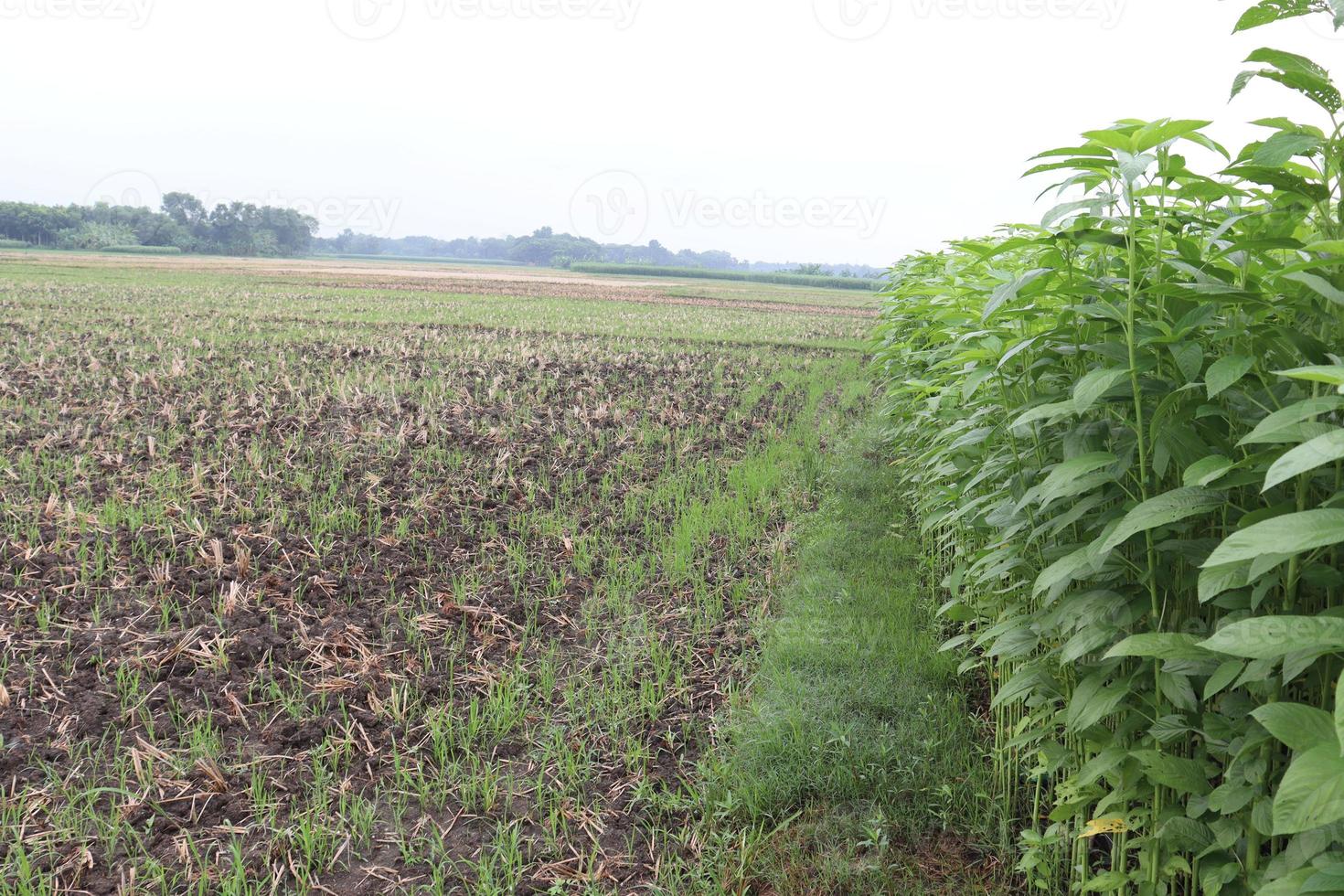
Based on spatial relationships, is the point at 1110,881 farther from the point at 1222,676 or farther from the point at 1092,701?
the point at 1222,676

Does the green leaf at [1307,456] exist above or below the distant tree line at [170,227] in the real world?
below

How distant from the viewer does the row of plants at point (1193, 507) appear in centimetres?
143

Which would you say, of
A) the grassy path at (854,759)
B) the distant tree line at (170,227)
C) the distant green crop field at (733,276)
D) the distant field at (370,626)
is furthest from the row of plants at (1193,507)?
the distant tree line at (170,227)

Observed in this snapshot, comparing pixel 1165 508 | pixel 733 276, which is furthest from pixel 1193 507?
pixel 733 276

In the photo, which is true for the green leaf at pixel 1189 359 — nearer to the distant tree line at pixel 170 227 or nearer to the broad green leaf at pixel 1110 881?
the broad green leaf at pixel 1110 881

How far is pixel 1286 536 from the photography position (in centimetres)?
127

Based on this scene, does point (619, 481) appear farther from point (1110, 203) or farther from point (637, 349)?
point (637, 349)

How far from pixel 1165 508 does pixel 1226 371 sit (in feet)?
0.99

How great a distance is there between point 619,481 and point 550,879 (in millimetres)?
4944

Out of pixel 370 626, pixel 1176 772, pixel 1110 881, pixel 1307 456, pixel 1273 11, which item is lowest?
pixel 370 626

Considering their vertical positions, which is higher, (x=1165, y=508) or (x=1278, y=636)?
(x=1165, y=508)

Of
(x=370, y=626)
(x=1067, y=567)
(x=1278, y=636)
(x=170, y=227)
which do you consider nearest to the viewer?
(x=1278, y=636)

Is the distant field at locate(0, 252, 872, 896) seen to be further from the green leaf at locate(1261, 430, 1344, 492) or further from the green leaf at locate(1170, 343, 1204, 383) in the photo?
the green leaf at locate(1261, 430, 1344, 492)

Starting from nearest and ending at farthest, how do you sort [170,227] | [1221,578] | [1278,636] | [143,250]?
[1278,636] → [1221,578] → [143,250] → [170,227]
